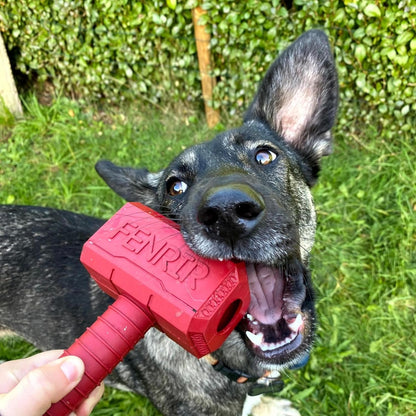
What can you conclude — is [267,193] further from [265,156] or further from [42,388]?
[42,388]

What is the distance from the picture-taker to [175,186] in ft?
7.79

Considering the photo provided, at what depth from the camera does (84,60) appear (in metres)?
4.83

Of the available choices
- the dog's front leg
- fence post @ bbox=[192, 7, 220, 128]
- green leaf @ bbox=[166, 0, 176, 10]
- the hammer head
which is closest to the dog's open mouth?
the hammer head

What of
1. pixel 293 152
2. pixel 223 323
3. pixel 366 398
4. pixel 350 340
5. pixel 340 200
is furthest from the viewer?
pixel 340 200

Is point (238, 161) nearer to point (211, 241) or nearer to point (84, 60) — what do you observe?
point (211, 241)

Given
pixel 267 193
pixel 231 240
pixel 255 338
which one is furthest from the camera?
pixel 255 338

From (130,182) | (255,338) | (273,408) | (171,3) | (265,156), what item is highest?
(171,3)

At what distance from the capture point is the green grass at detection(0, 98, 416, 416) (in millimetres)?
3248

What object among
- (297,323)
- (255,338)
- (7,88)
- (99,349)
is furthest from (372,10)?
(7,88)

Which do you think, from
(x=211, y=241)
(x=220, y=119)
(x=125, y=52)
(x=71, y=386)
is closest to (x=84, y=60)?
(x=125, y=52)

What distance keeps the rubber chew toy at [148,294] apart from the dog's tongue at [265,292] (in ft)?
1.47

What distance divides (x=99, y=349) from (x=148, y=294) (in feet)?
0.80

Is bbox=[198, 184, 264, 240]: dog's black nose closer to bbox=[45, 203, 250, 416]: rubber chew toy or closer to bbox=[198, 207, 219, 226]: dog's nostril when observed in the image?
bbox=[198, 207, 219, 226]: dog's nostril

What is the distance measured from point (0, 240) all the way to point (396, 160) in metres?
3.86
